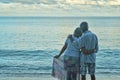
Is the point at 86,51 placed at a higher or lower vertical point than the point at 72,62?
higher

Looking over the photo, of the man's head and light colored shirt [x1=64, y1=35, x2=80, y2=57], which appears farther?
light colored shirt [x1=64, y1=35, x2=80, y2=57]

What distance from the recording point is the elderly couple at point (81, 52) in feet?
37.7

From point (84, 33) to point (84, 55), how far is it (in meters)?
0.60

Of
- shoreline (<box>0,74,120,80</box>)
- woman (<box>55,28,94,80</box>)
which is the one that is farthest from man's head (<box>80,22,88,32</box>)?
shoreline (<box>0,74,120,80</box>)

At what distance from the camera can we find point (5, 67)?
22.2m

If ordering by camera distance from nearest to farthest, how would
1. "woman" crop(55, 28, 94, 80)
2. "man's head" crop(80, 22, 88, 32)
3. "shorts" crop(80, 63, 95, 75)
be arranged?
"man's head" crop(80, 22, 88, 32), "shorts" crop(80, 63, 95, 75), "woman" crop(55, 28, 94, 80)

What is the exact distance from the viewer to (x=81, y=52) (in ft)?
38.1

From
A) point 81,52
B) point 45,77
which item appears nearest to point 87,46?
point 81,52

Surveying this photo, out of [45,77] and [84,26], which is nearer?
[84,26]

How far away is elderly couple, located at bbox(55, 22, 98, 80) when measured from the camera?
11477 millimetres

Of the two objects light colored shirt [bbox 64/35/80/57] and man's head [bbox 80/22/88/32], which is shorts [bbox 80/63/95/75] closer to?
light colored shirt [bbox 64/35/80/57]

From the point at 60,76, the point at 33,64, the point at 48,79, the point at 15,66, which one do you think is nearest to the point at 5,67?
the point at 15,66

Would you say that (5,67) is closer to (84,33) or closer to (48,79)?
(48,79)

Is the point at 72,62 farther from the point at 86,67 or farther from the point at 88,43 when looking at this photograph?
the point at 88,43
